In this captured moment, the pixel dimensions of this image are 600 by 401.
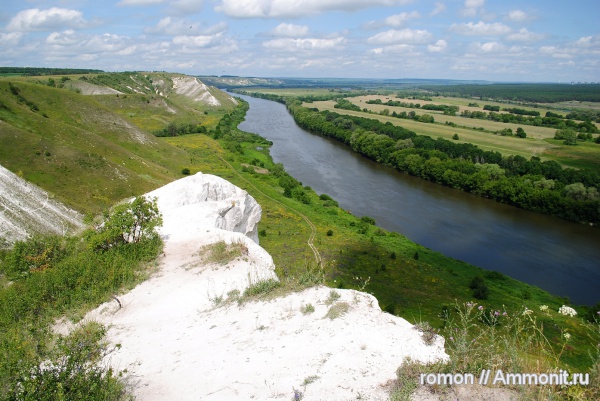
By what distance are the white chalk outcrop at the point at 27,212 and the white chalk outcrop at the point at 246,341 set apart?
18.4m

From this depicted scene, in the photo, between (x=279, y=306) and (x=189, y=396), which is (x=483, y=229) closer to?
(x=279, y=306)

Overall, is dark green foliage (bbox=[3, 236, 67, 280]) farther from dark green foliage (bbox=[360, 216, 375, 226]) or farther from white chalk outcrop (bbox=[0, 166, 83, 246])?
dark green foliage (bbox=[360, 216, 375, 226])

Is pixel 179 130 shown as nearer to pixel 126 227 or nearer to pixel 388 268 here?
pixel 388 268

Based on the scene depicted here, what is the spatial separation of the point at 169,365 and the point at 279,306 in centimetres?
311

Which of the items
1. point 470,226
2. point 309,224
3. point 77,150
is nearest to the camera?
point 77,150

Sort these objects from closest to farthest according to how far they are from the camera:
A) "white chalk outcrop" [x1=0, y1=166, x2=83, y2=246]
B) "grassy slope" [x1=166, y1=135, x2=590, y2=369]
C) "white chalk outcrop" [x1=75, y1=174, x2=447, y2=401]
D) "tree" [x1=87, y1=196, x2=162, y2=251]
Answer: "white chalk outcrop" [x1=75, y1=174, x2=447, y2=401]
"tree" [x1=87, y1=196, x2=162, y2=251]
"white chalk outcrop" [x1=0, y1=166, x2=83, y2=246]
"grassy slope" [x1=166, y1=135, x2=590, y2=369]

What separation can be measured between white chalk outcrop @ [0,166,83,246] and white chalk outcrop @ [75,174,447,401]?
18.4 meters

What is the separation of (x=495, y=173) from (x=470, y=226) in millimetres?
20191

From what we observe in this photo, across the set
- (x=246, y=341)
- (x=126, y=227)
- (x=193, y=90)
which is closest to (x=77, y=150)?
(x=126, y=227)

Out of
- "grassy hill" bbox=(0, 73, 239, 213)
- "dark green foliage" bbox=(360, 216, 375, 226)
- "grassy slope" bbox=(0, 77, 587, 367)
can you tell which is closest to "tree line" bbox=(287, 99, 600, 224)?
"dark green foliage" bbox=(360, 216, 375, 226)

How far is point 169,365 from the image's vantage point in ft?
28.4

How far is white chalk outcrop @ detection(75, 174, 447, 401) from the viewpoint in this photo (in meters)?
7.46

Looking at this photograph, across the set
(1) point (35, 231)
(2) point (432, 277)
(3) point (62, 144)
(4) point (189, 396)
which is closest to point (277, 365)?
(4) point (189, 396)

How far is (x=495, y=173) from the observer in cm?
6406
